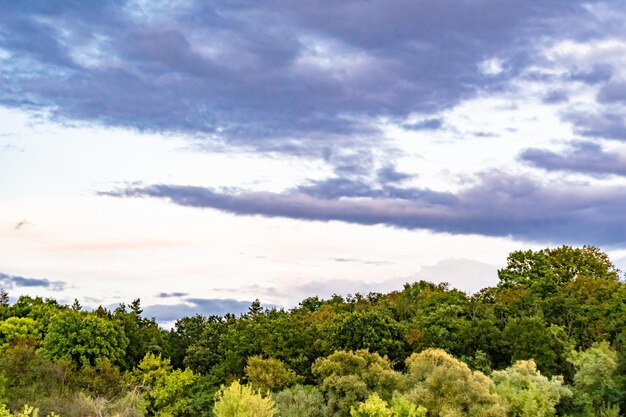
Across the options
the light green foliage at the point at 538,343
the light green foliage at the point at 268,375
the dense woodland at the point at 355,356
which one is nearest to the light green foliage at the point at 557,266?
the dense woodland at the point at 355,356

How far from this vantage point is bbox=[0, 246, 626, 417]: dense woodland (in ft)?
226

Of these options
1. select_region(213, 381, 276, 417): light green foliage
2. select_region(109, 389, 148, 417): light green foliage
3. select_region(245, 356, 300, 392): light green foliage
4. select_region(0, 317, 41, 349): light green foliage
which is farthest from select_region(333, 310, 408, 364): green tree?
select_region(0, 317, 41, 349): light green foliage

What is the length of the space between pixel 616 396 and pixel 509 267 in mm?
44485

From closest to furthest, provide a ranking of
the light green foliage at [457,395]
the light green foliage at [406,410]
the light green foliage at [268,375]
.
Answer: the light green foliage at [406,410] → the light green foliage at [457,395] → the light green foliage at [268,375]

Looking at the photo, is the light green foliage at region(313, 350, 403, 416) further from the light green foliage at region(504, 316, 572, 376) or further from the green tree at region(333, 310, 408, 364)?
the light green foliage at region(504, 316, 572, 376)

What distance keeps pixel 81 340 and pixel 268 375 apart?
24.8m

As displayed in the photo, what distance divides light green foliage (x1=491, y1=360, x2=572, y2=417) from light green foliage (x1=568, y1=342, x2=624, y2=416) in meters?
1.49

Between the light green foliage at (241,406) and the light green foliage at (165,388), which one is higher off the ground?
the light green foliage at (241,406)

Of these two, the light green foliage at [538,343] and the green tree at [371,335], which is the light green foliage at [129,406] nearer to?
the green tree at [371,335]

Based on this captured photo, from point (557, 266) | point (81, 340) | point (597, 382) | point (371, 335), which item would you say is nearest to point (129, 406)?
point (81, 340)

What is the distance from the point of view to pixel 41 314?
4338 inches

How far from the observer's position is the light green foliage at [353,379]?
72.2 meters

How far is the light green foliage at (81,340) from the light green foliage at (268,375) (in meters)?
20.3

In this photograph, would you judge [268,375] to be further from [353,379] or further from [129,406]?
[129,406]
